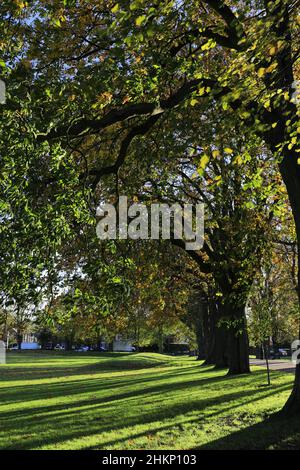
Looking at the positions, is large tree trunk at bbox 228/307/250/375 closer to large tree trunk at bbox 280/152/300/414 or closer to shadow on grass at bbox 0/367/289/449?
shadow on grass at bbox 0/367/289/449

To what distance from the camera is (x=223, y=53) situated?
15.2 meters

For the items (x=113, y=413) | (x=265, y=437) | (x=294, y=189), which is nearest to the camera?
(x=265, y=437)

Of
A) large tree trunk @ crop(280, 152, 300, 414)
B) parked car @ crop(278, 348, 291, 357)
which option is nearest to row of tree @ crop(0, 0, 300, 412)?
large tree trunk @ crop(280, 152, 300, 414)

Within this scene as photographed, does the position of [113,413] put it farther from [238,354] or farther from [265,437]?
[238,354]

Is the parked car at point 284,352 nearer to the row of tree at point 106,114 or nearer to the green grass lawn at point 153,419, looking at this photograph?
the green grass lawn at point 153,419

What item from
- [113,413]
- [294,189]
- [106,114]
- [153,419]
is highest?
[106,114]

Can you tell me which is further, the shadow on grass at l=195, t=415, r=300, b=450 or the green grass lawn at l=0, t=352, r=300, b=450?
the green grass lawn at l=0, t=352, r=300, b=450

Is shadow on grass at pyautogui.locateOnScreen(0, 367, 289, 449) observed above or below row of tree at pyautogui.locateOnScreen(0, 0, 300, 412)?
below

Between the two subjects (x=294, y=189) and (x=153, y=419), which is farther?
(x=153, y=419)

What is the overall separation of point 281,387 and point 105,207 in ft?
35.1

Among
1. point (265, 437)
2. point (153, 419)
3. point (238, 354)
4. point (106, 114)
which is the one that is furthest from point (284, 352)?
point (106, 114)

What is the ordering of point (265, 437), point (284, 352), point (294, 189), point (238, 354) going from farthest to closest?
point (284, 352), point (238, 354), point (294, 189), point (265, 437)

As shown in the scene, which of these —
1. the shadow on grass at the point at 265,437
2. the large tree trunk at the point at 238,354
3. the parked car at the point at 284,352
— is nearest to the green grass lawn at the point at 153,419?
the shadow on grass at the point at 265,437
